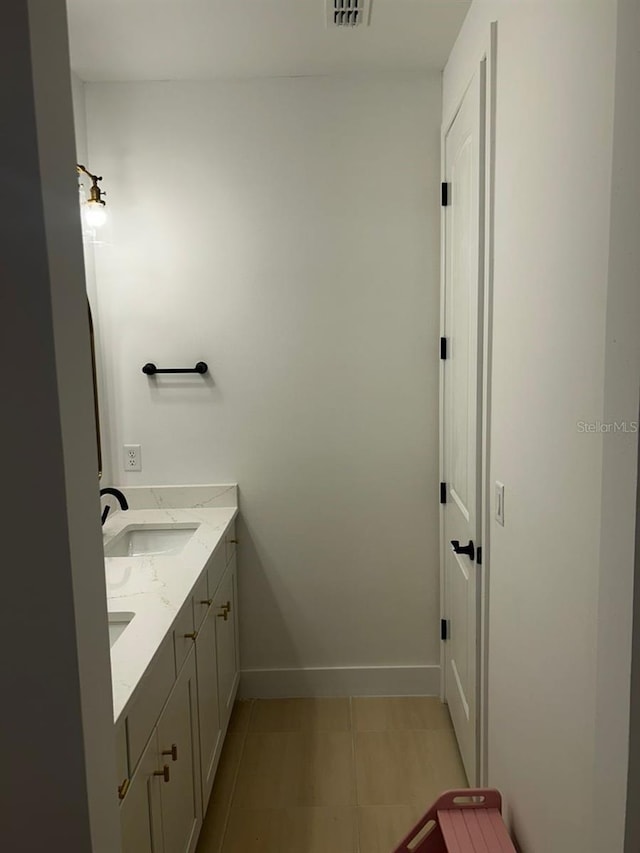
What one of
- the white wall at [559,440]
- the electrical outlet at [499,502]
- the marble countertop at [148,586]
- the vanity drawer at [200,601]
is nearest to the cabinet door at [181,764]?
the vanity drawer at [200,601]

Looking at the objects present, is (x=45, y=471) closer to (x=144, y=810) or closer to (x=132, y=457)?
(x=144, y=810)

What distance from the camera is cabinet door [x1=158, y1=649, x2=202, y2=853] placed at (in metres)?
1.57

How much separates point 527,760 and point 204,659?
3.44 ft

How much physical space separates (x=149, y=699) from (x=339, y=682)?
5.30ft

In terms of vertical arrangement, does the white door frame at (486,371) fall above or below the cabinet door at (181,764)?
above

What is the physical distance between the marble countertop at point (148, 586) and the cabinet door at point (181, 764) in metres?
0.21

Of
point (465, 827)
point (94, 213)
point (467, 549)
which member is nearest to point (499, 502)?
point (467, 549)

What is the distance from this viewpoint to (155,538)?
2604mm

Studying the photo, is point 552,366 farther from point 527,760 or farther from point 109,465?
point 109,465

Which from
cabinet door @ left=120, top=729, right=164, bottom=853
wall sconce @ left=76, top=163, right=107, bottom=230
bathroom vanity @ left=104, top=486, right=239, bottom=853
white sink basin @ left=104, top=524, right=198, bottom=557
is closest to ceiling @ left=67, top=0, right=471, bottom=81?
wall sconce @ left=76, top=163, right=107, bottom=230

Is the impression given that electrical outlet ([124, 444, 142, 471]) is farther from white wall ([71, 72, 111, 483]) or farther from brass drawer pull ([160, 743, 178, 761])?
brass drawer pull ([160, 743, 178, 761])

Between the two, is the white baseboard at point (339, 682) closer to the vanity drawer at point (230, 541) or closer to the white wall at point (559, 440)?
the vanity drawer at point (230, 541)

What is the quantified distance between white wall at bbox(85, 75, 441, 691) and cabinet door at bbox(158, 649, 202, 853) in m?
0.96

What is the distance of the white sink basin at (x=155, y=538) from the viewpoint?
2.57 m
